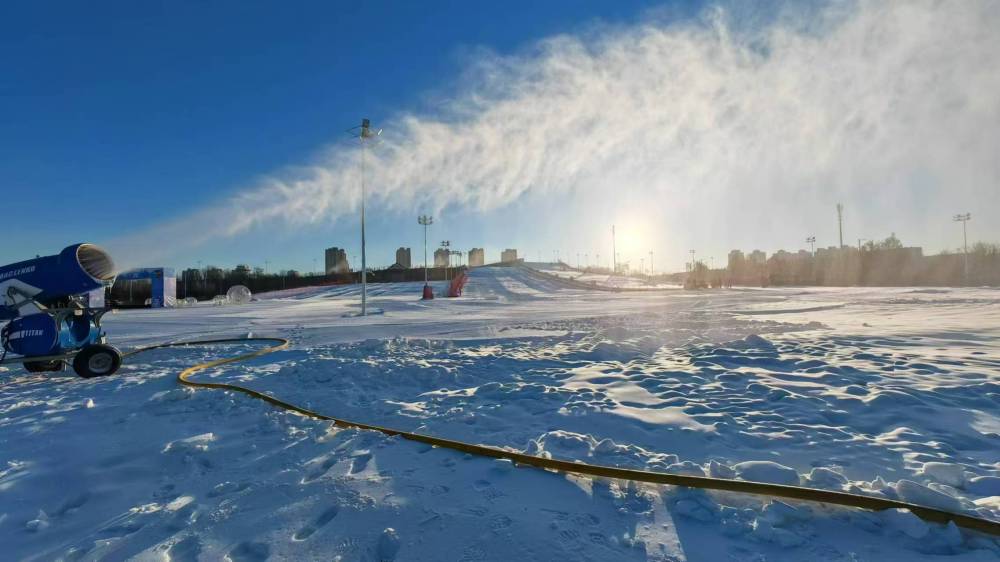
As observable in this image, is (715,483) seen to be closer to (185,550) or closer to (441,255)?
(185,550)

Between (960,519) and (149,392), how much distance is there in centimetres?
839

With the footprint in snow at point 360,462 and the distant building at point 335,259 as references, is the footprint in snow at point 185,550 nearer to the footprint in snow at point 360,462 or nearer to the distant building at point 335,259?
the footprint in snow at point 360,462

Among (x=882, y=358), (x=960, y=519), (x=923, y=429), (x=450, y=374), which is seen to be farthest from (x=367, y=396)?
(x=882, y=358)

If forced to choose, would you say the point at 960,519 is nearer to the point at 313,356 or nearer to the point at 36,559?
the point at 36,559

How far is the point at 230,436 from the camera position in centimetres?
414

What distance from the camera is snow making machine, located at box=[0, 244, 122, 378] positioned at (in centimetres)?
696

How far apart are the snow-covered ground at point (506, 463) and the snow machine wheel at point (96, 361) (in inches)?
8.3

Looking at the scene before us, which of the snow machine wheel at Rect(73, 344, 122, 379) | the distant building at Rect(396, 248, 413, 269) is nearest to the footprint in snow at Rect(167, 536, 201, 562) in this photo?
the snow machine wheel at Rect(73, 344, 122, 379)

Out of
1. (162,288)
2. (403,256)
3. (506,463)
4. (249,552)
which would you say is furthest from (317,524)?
(403,256)

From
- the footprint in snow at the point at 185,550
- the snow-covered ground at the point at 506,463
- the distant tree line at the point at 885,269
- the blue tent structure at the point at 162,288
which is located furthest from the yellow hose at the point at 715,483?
the distant tree line at the point at 885,269

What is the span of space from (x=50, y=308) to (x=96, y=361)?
1311 mm

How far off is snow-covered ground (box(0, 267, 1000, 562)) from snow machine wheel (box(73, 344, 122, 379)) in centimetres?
21

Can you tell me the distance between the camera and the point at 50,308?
24.1 feet

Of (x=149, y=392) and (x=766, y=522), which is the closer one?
(x=766, y=522)
